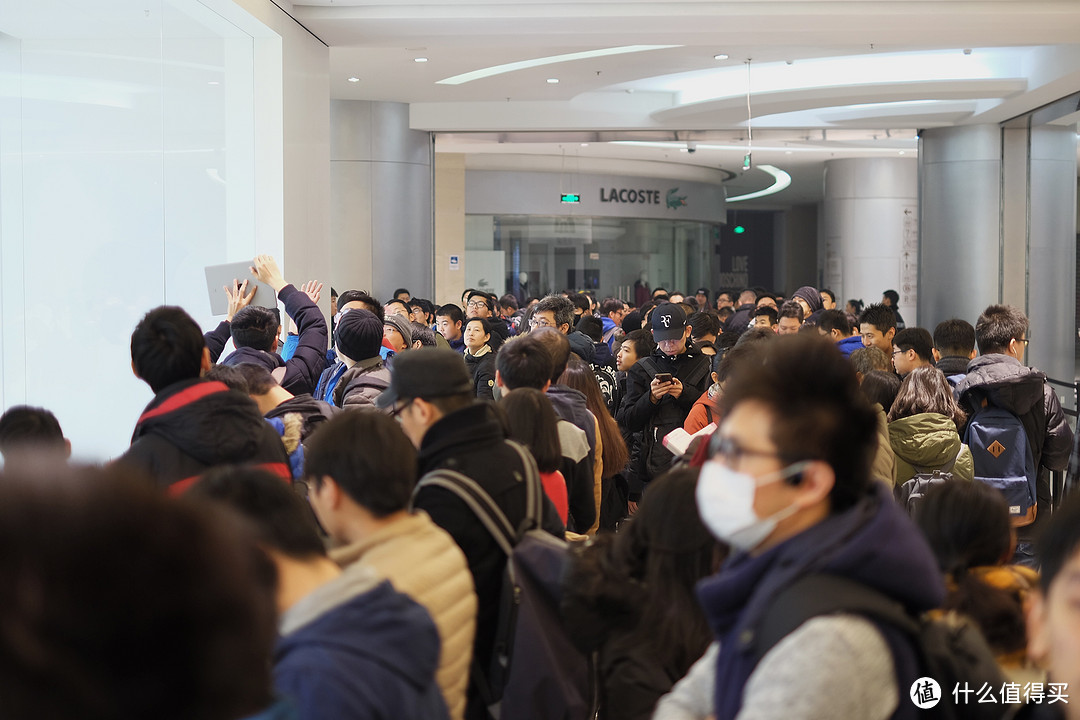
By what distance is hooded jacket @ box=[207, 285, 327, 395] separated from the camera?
4.77m

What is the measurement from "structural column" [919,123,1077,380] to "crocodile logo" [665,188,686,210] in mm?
11643

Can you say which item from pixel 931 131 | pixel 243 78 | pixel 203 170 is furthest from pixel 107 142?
pixel 931 131

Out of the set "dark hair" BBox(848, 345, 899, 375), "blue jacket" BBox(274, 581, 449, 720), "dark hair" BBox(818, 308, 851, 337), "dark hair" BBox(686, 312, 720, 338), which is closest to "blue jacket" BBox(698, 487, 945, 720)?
"blue jacket" BBox(274, 581, 449, 720)

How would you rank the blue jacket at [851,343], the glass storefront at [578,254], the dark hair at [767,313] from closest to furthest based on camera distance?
the blue jacket at [851,343] → the dark hair at [767,313] → the glass storefront at [578,254]

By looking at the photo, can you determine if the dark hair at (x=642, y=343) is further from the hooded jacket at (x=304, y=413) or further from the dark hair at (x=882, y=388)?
the hooded jacket at (x=304, y=413)

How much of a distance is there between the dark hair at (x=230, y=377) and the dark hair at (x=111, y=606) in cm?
283

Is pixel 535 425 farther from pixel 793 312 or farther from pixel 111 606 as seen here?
pixel 793 312

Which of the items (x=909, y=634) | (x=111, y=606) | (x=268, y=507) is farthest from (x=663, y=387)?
(x=111, y=606)

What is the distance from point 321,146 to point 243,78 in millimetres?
1044

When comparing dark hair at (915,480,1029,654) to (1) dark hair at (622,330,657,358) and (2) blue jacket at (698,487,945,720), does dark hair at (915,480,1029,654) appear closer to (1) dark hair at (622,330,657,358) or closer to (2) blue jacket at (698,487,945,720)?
(2) blue jacket at (698,487,945,720)

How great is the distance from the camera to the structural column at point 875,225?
21.0m

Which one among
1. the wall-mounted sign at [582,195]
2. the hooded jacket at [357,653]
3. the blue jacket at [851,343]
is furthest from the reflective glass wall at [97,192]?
the wall-mounted sign at [582,195]

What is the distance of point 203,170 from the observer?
6543 mm

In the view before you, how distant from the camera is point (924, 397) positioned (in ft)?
15.3
